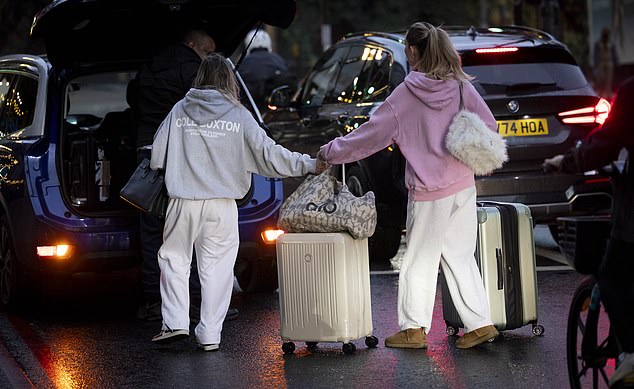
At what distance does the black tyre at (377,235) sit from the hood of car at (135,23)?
149 centimetres

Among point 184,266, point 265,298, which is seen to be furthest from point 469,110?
point 265,298

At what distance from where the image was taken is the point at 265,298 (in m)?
9.91

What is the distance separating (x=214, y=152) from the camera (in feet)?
26.1

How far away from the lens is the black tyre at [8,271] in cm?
935

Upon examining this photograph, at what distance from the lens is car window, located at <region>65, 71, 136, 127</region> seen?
10347 mm

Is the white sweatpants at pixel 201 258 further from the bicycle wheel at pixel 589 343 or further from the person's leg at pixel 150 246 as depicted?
the bicycle wheel at pixel 589 343

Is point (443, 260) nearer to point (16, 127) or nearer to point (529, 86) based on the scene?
point (529, 86)

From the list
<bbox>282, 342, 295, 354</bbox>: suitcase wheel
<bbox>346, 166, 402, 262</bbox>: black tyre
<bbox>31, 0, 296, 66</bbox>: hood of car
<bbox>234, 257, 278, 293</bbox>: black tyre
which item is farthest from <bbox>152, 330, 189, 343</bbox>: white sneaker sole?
<bbox>346, 166, 402, 262</bbox>: black tyre

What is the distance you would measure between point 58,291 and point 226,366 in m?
3.56

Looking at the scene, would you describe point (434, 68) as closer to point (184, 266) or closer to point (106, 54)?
point (184, 266)

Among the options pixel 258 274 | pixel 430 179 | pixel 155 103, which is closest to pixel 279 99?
pixel 258 274

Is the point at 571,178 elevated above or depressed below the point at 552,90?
below

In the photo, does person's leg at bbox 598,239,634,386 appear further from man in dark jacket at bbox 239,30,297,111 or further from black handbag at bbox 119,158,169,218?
man in dark jacket at bbox 239,30,297,111

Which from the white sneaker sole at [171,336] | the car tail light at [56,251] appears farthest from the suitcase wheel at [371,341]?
the car tail light at [56,251]
